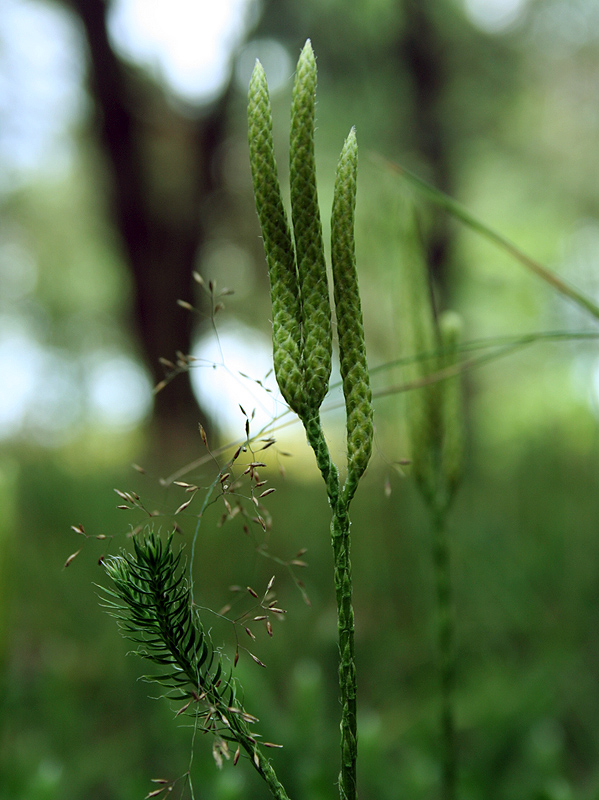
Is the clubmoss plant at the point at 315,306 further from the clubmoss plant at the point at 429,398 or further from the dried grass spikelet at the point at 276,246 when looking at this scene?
the clubmoss plant at the point at 429,398

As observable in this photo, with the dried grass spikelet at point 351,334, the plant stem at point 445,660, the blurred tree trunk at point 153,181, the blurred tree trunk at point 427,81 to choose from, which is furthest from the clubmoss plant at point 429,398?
the blurred tree trunk at point 427,81

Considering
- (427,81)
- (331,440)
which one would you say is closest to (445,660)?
(331,440)

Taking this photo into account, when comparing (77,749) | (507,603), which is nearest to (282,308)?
(77,749)

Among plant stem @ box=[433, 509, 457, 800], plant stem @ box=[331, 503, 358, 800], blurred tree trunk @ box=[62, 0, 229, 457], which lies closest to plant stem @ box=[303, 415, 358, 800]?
plant stem @ box=[331, 503, 358, 800]

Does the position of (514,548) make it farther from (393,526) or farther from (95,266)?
(95,266)

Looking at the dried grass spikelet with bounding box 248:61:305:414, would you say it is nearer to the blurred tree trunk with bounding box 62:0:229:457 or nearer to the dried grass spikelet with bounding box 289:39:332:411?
the dried grass spikelet with bounding box 289:39:332:411

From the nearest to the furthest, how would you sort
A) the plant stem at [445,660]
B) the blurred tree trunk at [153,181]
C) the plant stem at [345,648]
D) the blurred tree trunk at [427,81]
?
the plant stem at [345,648], the plant stem at [445,660], the blurred tree trunk at [153,181], the blurred tree trunk at [427,81]
